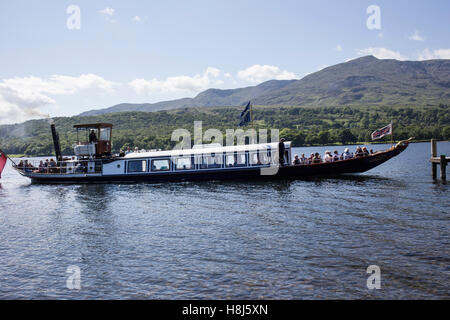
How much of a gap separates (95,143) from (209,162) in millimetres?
15973

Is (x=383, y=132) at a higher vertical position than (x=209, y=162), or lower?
higher

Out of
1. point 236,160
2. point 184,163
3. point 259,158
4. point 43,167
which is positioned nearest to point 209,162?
point 184,163

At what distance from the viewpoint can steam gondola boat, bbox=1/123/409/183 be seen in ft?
135

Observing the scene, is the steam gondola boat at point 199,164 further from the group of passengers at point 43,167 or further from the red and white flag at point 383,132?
the group of passengers at point 43,167

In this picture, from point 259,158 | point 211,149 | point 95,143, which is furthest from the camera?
point 95,143

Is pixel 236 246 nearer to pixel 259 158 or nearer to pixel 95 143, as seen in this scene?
pixel 259 158

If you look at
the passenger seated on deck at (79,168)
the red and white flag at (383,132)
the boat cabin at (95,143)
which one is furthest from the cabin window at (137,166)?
the red and white flag at (383,132)

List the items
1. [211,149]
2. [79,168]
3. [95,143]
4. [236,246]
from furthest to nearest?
[79,168]
[95,143]
[211,149]
[236,246]

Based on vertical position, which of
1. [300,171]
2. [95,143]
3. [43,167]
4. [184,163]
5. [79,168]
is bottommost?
[300,171]

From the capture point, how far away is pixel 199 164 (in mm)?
42844

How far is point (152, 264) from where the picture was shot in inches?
604
